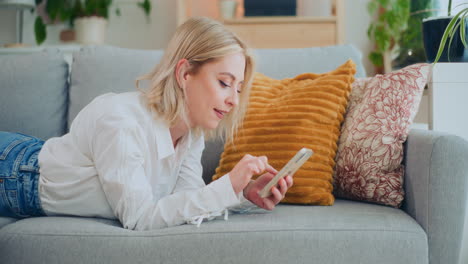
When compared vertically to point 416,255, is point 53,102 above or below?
above

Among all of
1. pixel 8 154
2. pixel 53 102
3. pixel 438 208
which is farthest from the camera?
pixel 53 102

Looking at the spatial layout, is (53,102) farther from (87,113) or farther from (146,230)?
(146,230)

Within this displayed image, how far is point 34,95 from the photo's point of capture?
1831 millimetres

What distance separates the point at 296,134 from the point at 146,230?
0.54m

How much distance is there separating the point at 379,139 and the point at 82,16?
2601mm

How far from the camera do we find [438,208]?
1275mm

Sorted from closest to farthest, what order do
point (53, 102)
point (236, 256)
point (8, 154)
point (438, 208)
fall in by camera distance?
point (236, 256)
point (438, 208)
point (8, 154)
point (53, 102)

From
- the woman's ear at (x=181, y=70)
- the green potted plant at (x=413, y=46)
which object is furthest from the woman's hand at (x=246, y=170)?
the green potted plant at (x=413, y=46)

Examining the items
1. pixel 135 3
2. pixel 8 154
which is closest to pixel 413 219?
pixel 8 154

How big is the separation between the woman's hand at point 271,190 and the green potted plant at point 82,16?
2.41 meters

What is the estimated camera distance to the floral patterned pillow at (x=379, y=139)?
1.46 meters

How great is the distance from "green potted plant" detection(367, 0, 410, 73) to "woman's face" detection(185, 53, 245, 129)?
1.98 m

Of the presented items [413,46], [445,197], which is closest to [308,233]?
[445,197]

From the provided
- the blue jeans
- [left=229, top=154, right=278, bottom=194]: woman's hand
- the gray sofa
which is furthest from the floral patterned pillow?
the blue jeans
